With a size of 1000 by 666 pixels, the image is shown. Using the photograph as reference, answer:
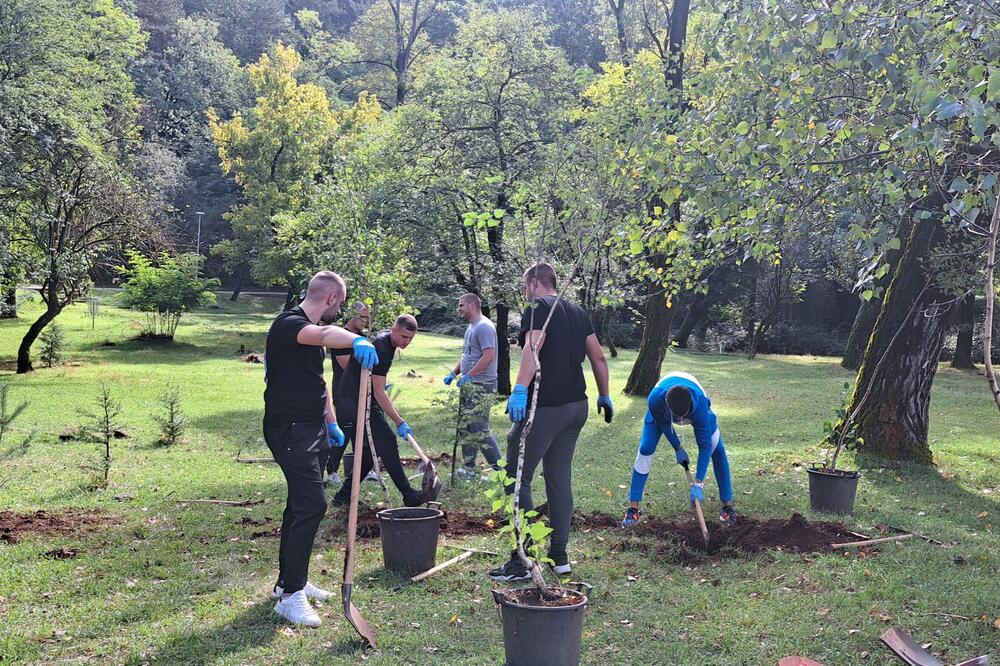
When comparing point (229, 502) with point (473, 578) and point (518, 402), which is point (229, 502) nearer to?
point (473, 578)

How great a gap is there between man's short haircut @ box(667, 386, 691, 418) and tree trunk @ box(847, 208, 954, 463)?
4.28m

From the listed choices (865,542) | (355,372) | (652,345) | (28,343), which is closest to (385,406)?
(355,372)

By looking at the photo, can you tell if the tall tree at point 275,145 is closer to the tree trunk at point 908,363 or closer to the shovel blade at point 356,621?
the tree trunk at point 908,363

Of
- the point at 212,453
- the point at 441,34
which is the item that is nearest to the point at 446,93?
the point at 212,453

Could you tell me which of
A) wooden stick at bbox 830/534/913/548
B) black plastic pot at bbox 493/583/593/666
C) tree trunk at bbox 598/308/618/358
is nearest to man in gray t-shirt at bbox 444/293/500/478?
wooden stick at bbox 830/534/913/548

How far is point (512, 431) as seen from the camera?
5.67 meters

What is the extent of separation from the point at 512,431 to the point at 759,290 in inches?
1132

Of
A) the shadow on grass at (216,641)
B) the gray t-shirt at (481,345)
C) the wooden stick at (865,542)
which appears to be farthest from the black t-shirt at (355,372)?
the wooden stick at (865,542)

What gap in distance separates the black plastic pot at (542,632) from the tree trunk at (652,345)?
13911 millimetres

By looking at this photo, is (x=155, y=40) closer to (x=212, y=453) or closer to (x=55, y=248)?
(x=55, y=248)

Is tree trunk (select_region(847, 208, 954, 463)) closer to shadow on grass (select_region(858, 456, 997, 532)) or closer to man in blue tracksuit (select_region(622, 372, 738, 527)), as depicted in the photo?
shadow on grass (select_region(858, 456, 997, 532))

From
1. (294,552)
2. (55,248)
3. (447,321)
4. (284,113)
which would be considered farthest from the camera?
(447,321)

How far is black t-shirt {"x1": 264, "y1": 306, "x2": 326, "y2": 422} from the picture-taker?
16.1 ft

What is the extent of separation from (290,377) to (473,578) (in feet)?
6.33
